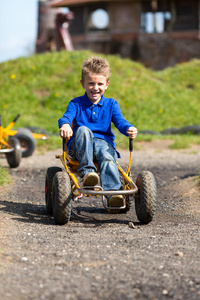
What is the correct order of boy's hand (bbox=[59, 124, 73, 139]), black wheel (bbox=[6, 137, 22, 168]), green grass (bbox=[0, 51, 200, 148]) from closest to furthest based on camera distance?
boy's hand (bbox=[59, 124, 73, 139]) → black wheel (bbox=[6, 137, 22, 168]) → green grass (bbox=[0, 51, 200, 148])

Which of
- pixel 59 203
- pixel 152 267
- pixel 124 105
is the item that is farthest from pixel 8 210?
pixel 124 105

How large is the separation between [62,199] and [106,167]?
49 cm

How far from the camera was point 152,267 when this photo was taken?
285 centimetres

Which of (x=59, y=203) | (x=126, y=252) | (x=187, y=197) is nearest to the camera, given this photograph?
(x=126, y=252)

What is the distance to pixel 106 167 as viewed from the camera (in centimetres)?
410

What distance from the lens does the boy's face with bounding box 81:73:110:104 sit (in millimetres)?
4312

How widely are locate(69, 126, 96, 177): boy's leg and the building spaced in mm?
21304

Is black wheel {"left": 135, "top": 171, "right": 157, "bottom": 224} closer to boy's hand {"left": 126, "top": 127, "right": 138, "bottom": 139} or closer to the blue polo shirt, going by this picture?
boy's hand {"left": 126, "top": 127, "right": 138, "bottom": 139}

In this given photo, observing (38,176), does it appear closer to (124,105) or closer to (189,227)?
(189,227)

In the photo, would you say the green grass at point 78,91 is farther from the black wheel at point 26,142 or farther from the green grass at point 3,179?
the green grass at point 3,179

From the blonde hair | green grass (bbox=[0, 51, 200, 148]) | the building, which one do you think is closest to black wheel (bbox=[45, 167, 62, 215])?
the blonde hair

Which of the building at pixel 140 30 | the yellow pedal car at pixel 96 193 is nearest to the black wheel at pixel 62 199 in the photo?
the yellow pedal car at pixel 96 193

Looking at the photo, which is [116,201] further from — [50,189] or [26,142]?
[26,142]

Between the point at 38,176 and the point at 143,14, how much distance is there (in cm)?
2089
